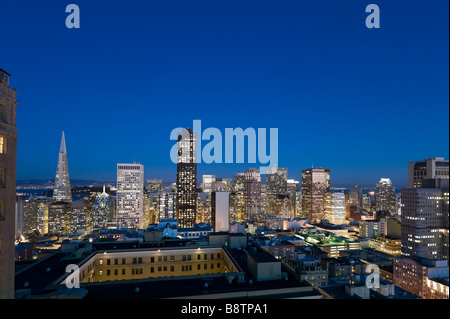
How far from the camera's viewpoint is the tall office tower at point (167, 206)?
65062 millimetres

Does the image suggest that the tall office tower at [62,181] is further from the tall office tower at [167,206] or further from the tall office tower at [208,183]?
the tall office tower at [208,183]

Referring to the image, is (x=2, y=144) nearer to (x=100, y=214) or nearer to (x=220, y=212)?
(x=220, y=212)

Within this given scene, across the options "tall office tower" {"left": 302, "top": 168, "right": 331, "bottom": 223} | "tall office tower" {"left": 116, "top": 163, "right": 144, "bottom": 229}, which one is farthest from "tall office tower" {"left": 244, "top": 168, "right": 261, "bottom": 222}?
"tall office tower" {"left": 116, "top": 163, "right": 144, "bottom": 229}

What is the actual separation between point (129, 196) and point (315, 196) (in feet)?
163

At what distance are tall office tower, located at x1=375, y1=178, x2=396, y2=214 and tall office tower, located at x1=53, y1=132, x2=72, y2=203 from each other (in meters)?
83.8

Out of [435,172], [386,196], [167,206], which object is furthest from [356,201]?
[435,172]

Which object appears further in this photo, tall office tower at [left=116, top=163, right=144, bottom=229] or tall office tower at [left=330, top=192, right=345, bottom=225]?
tall office tower at [left=330, top=192, right=345, bottom=225]

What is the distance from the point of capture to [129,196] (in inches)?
2491

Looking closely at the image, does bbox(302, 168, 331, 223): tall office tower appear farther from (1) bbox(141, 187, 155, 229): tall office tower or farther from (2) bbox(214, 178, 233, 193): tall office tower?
(1) bbox(141, 187, 155, 229): tall office tower

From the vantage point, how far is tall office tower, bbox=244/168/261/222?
251 feet

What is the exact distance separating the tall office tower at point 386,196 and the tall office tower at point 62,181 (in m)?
83.8
